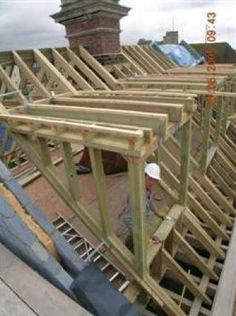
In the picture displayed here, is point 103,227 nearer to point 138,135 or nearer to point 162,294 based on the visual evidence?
point 162,294

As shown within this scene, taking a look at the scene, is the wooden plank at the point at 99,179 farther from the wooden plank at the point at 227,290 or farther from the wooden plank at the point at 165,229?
the wooden plank at the point at 227,290

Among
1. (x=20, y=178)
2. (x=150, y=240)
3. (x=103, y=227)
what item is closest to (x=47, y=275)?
(x=103, y=227)

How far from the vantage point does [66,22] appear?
624 centimetres

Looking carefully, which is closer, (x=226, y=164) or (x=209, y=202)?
(x=209, y=202)

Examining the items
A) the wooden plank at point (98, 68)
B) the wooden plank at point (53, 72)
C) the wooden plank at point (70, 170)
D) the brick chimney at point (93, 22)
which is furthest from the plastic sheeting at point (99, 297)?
the brick chimney at point (93, 22)

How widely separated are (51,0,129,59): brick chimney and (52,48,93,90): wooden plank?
0.95 meters

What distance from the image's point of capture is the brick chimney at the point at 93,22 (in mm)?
5842

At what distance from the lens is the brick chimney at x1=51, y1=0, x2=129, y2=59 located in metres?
5.84

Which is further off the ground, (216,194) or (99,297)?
(216,194)

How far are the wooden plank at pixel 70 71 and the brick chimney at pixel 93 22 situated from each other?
95 centimetres

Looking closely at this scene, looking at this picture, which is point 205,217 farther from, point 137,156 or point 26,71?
point 26,71

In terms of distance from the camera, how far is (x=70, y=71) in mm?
5344

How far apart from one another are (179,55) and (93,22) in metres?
6.44

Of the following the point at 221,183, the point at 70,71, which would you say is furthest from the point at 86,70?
the point at 221,183
